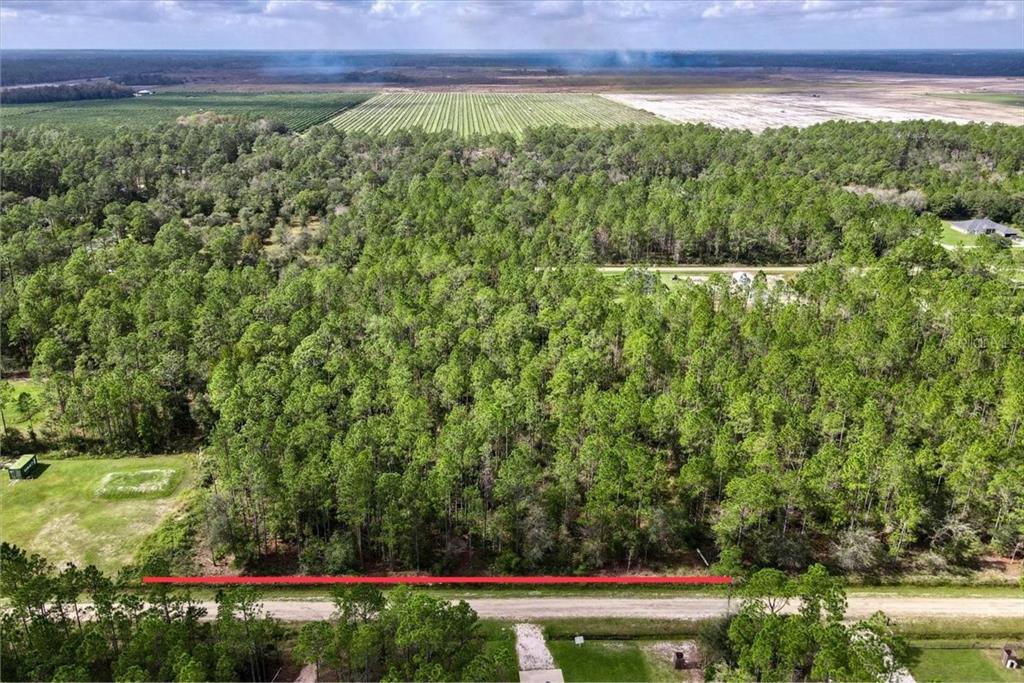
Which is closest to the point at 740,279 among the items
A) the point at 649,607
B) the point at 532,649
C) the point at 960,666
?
the point at 649,607

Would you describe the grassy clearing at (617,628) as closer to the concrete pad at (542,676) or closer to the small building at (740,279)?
the concrete pad at (542,676)

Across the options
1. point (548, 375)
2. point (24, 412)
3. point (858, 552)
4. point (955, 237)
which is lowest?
point (858, 552)

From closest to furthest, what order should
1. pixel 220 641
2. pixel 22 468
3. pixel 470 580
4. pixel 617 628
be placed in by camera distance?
pixel 220 641, pixel 617 628, pixel 470 580, pixel 22 468

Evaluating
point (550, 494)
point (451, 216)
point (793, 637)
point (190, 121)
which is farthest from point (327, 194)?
point (793, 637)

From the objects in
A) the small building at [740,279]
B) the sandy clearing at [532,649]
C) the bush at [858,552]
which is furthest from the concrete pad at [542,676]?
the small building at [740,279]

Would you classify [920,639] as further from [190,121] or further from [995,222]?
[190,121]

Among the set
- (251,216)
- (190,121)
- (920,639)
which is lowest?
(920,639)

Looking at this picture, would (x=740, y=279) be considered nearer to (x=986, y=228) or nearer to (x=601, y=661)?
(x=986, y=228)
